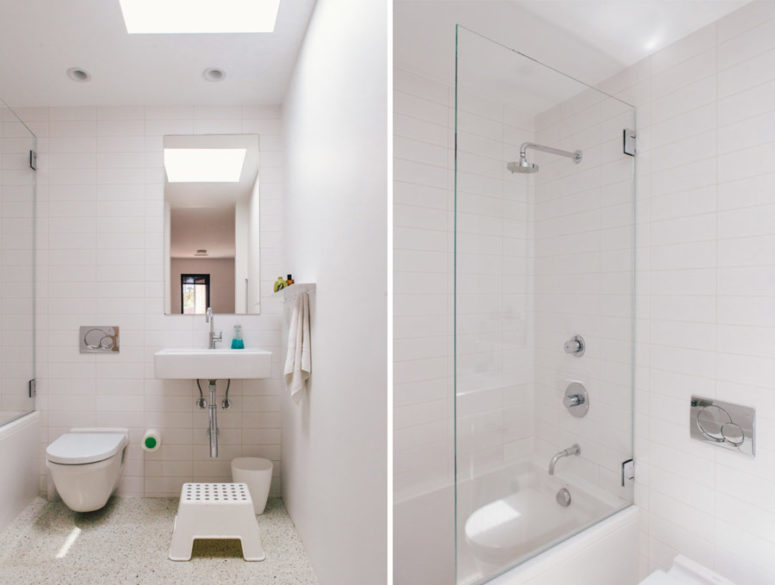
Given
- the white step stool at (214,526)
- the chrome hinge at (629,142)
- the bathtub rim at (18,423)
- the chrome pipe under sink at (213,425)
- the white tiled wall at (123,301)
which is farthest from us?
the white tiled wall at (123,301)

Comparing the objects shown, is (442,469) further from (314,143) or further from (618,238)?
(314,143)

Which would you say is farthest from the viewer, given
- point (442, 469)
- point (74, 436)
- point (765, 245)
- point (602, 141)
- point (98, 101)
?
point (98, 101)

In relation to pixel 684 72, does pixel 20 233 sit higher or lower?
lower

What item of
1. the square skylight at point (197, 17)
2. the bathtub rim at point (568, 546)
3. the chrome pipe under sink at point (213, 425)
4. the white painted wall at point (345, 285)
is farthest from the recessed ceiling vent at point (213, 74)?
the bathtub rim at point (568, 546)

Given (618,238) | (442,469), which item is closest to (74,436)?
(442,469)

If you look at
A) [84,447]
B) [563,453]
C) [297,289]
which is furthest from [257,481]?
[563,453]

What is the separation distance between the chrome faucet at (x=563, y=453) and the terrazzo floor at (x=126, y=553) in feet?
3.85

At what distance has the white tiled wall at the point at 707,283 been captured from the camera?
1170 millimetres

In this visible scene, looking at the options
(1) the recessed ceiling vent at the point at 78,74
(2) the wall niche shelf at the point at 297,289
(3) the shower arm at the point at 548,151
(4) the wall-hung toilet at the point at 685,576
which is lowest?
(4) the wall-hung toilet at the point at 685,576

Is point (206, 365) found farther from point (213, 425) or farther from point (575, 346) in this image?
point (575, 346)

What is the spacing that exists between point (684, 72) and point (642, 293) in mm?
662

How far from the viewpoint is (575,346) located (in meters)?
1.35

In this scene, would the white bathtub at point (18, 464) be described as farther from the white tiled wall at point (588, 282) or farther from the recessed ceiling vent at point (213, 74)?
the white tiled wall at point (588, 282)

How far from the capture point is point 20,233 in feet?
8.33
